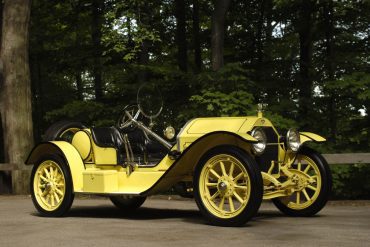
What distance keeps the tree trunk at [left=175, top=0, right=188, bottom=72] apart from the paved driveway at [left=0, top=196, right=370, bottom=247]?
571 inches

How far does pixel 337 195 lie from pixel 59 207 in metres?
8.73

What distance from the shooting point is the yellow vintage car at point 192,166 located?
26.2ft

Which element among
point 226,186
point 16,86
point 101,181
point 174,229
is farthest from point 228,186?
point 16,86

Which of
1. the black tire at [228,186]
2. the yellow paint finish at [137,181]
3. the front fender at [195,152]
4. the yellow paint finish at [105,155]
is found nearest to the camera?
the black tire at [228,186]

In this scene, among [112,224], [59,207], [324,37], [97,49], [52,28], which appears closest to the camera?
[112,224]

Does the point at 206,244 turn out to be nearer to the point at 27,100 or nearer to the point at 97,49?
the point at 27,100

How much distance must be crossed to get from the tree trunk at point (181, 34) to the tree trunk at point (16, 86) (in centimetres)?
911

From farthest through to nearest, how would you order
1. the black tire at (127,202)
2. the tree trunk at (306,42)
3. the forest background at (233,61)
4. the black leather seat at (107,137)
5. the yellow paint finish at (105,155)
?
the tree trunk at (306,42), the forest background at (233,61), the black tire at (127,202), the black leather seat at (107,137), the yellow paint finish at (105,155)

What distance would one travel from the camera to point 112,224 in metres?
8.59

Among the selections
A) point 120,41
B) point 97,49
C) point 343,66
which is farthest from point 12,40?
point 343,66

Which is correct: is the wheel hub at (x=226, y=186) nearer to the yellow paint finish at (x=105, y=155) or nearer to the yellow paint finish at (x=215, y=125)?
the yellow paint finish at (x=215, y=125)

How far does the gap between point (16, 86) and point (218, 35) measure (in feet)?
18.7

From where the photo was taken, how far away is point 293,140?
8.84m

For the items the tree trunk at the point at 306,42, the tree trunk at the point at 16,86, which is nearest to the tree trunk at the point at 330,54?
the tree trunk at the point at 306,42
